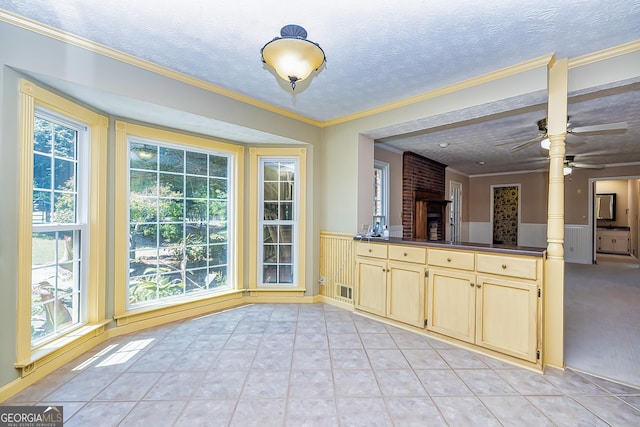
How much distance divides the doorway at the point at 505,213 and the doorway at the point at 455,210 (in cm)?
119

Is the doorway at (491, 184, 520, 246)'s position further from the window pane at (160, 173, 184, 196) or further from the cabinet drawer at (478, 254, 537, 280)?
the window pane at (160, 173, 184, 196)

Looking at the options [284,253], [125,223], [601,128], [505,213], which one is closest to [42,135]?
[125,223]

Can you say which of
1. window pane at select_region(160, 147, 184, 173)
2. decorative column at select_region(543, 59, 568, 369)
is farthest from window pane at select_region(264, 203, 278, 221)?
decorative column at select_region(543, 59, 568, 369)

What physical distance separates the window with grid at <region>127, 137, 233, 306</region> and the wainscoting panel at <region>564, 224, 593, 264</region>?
8.49 m

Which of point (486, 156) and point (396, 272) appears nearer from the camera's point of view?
point (396, 272)

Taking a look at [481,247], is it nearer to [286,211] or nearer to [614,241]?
[286,211]

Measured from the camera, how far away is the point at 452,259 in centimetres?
291

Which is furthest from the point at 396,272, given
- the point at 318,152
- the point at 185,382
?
the point at 185,382

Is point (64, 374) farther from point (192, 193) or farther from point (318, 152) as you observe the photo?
point (318, 152)

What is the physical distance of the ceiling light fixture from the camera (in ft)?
5.74

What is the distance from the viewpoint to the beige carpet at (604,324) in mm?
2475

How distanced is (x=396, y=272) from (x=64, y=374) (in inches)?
125

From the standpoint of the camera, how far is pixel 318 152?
424cm

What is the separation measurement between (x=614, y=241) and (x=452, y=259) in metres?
9.52
